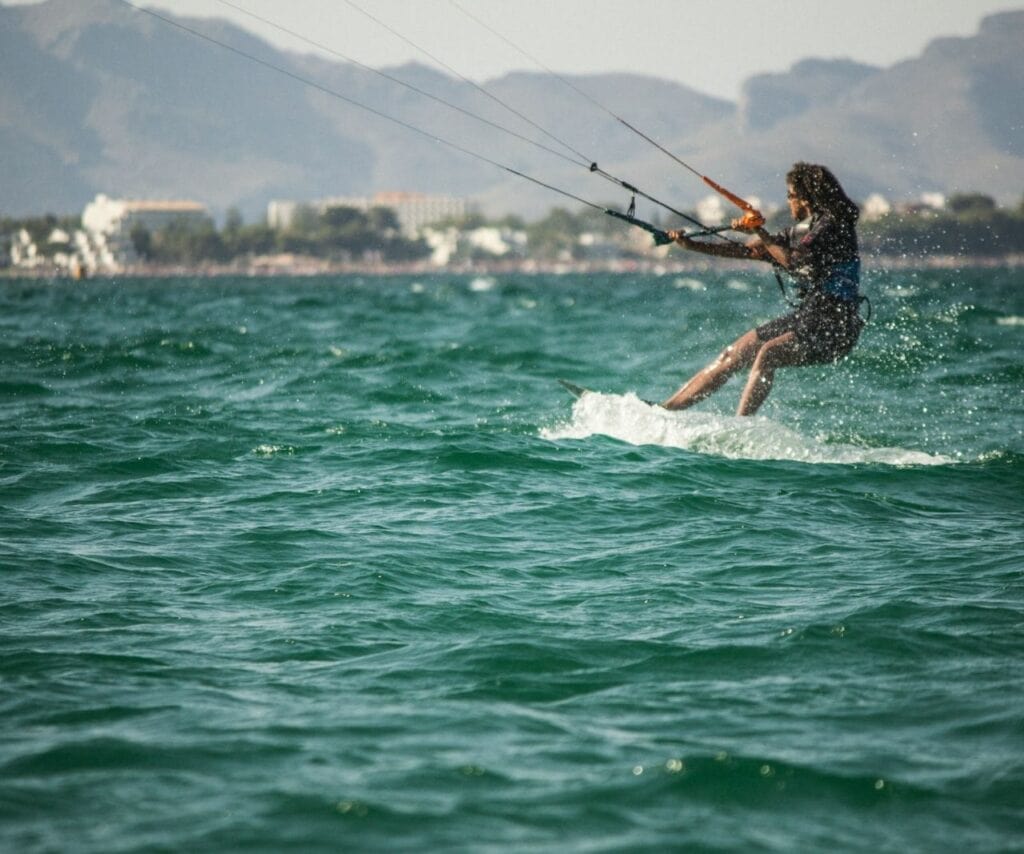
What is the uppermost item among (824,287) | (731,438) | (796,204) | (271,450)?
(796,204)

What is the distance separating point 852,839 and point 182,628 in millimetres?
4015

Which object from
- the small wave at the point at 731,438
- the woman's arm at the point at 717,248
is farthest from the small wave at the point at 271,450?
the woman's arm at the point at 717,248

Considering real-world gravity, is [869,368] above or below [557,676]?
above

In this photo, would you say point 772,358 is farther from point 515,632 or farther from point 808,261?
point 515,632

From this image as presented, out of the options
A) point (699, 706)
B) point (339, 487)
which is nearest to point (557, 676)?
point (699, 706)

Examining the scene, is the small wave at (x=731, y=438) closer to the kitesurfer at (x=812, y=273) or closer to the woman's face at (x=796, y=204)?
the kitesurfer at (x=812, y=273)

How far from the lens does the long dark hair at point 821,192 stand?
40.1 ft

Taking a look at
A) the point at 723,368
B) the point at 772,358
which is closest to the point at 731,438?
the point at 723,368

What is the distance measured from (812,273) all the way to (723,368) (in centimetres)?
131

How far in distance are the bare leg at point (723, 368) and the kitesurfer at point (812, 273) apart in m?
0.01

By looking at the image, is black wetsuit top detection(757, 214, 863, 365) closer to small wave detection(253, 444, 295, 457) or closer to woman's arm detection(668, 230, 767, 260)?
woman's arm detection(668, 230, 767, 260)

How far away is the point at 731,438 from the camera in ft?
44.7

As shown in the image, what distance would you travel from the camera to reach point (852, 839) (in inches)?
191

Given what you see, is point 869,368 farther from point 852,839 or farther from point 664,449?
point 852,839
